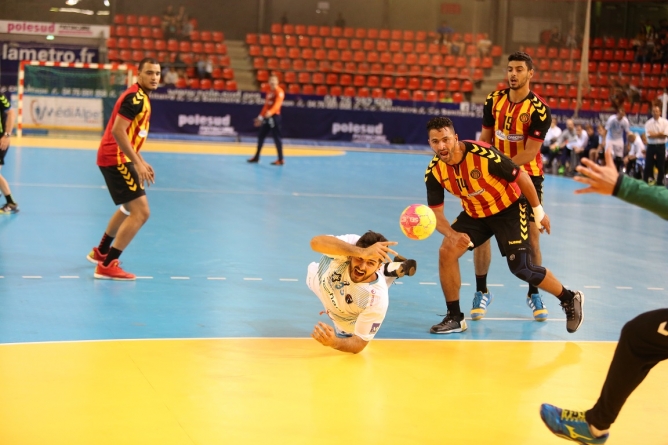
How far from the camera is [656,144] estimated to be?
769 inches

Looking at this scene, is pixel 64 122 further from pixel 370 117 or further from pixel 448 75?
pixel 448 75

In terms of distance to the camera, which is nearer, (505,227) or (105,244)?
(505,227)

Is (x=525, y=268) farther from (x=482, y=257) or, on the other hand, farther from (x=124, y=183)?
Result: (x=124, y=183)

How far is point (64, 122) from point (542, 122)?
19743mm

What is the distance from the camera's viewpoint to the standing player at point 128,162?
28.1ft

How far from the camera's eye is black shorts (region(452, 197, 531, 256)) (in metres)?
7.30

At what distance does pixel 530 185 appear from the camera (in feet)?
23.2

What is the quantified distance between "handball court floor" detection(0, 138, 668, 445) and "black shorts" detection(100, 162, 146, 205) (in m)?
0.81

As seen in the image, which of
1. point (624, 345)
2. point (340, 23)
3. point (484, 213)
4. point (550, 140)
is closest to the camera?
point (624, 345)

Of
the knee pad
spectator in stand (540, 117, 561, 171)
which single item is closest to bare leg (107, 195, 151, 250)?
the knee pad

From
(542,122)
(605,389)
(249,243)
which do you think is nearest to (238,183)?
(249,243)

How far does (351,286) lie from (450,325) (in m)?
1.30

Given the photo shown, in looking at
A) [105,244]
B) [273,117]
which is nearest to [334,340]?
[105,244]

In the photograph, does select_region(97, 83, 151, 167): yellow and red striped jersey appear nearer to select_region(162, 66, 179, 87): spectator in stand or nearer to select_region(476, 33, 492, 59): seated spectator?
select_region(162, 66, 179, 87): spectator in stand
